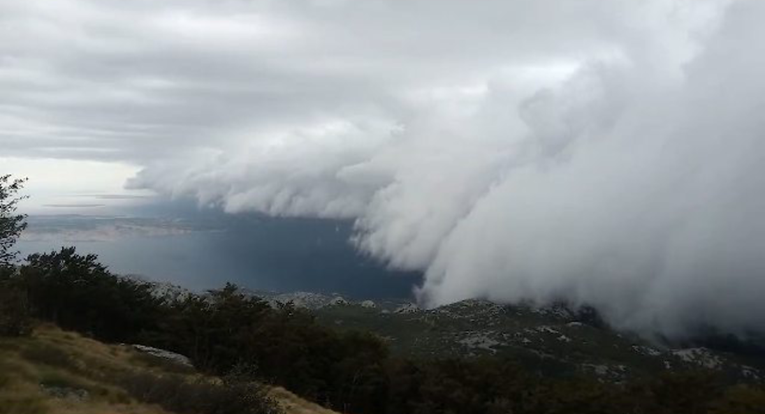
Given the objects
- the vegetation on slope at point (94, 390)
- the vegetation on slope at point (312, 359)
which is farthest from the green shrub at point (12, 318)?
the vegetation on slope at point (312, 359)

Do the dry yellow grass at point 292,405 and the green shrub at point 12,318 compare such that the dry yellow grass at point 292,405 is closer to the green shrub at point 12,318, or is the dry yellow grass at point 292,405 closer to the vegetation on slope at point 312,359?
the vegetation on slope at point 312,359

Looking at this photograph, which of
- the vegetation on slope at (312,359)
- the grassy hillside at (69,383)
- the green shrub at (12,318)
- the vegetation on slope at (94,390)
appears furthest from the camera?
the vegetation on slope at (312,359)

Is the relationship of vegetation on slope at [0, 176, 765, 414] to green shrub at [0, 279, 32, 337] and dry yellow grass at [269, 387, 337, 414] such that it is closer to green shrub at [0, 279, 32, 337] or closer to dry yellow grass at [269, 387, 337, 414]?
dry yellow grass at [269, 387, 337, 414]

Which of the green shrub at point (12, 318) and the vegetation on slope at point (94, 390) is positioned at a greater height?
the green shrub at point (12, 318)

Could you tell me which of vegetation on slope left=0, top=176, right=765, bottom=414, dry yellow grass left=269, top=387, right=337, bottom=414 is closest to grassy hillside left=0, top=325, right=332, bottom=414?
dry yellow grass left=269, top=387, right=337, bottom=414

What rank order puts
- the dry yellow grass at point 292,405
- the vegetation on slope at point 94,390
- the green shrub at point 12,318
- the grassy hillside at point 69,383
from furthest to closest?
the dry yellow grass at point 292,405, the green shrub at point 12,318, the vegetation on slope at point 94,390, the grassy hillside at point 69,383

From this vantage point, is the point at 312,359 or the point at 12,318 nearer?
the point at 12,318

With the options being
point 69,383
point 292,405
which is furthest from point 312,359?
point 69,383

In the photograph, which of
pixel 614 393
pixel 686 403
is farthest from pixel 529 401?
pixel 686 403

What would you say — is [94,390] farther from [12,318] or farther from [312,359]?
[312,359]

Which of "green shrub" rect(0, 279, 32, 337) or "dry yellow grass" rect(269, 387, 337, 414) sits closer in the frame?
"green shrub" rect(0, 279, 32, 337)

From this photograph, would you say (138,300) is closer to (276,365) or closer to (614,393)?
(276,365)
